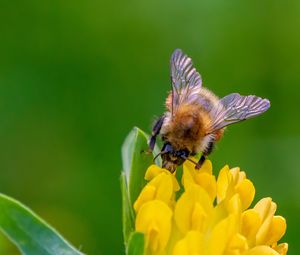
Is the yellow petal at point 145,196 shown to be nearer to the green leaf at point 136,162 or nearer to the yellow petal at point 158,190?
the yellow petal at point 158,190

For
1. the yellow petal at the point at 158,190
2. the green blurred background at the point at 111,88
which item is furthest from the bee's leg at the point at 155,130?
the green blurred background at the point at 111,88

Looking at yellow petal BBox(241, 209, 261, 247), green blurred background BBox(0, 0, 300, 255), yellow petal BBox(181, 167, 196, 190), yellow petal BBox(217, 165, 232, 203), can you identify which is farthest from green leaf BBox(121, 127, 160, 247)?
green blurred background BBox(0, 0, 300, 255)

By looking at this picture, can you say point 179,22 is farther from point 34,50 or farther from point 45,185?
point 45,185

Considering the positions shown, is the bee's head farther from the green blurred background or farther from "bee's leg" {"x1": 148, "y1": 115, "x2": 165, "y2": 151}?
the green blurred background

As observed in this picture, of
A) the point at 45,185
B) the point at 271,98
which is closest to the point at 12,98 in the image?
the point at 45,185

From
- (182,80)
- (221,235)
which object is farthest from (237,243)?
(182,80)

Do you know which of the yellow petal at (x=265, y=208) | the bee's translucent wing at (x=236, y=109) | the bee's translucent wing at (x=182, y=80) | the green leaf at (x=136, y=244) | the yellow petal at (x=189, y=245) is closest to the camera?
the green leaf at (x=136, y=244)

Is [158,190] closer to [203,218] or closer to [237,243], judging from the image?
[203,218]
